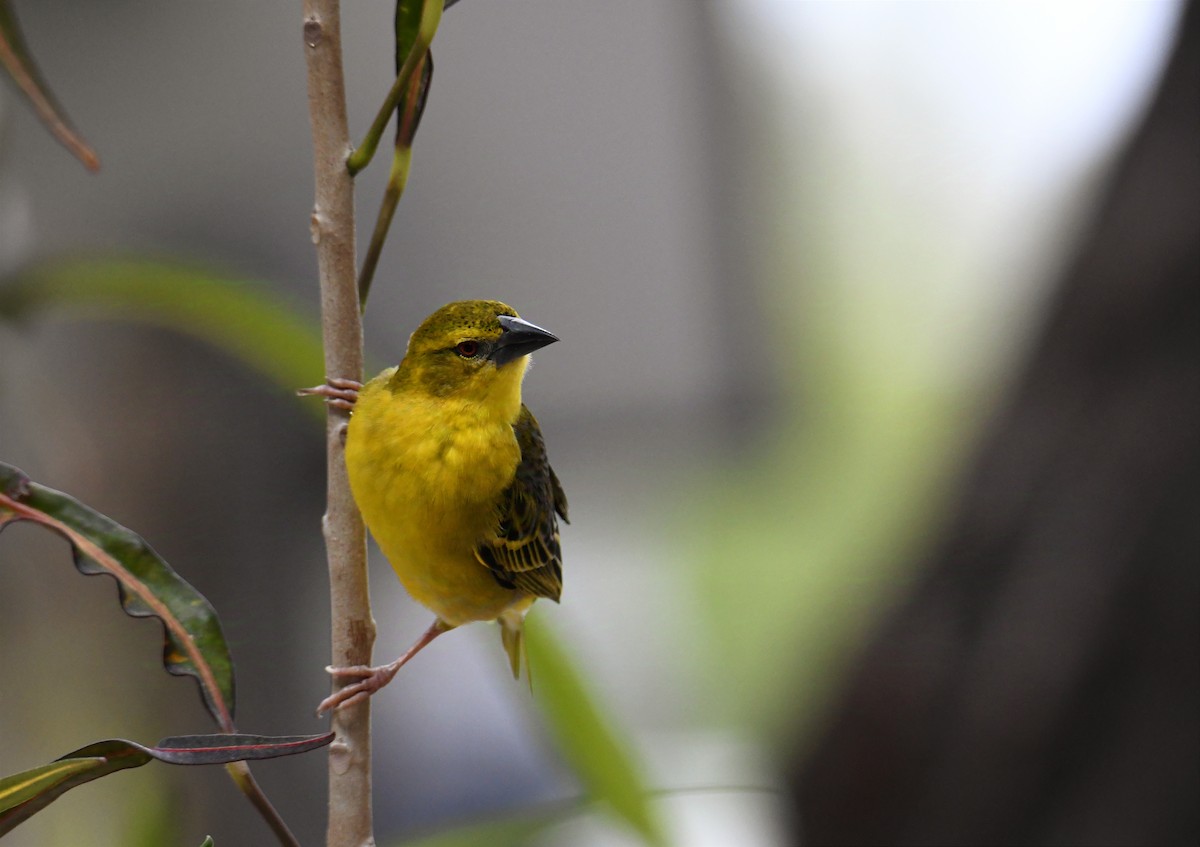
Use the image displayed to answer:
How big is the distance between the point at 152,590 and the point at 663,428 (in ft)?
9.06

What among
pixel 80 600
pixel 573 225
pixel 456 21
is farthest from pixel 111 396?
pixel 573 225

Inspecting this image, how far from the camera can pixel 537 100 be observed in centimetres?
267

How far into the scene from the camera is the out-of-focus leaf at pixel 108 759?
16.6 inches

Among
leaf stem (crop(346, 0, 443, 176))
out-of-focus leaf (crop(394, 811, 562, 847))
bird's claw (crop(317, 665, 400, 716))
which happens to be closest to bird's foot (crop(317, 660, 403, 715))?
bird's claw (crop(317, 665, 400, 716))

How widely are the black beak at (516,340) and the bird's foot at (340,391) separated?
13 cm

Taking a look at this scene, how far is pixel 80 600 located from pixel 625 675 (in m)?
1.82

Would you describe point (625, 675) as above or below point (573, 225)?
below

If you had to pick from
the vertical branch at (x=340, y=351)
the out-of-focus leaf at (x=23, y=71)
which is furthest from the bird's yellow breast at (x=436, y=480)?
the out-of-focus leaf at (x=23, y=71)

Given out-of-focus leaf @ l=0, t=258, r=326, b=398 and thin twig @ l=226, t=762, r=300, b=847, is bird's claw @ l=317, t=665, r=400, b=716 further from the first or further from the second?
out-of-focus leaf @ l=0, t=258, r=326, b=398

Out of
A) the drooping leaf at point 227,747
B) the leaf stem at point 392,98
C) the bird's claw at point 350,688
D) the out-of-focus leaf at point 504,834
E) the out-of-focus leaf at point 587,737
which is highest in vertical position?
the leaf stem at point 392,98

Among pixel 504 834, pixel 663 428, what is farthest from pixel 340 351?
pixel 663 428

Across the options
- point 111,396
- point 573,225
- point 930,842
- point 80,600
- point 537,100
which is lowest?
point 930,842

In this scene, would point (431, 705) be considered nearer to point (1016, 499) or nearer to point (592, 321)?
point (592, 321)

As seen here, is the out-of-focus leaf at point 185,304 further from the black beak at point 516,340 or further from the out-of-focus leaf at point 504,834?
the out-of-focus leaf at point 504,834
